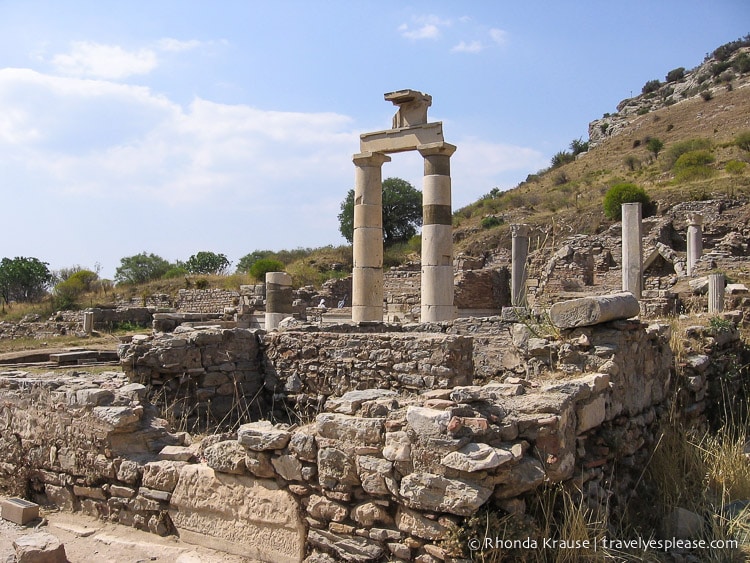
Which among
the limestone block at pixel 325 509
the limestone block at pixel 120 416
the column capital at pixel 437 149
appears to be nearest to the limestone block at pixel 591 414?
the limestone block at pixel 325 509

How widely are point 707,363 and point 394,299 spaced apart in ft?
69.4

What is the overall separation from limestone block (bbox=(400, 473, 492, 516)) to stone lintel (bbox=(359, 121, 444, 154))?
→ 1094 centimetres

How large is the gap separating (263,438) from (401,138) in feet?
34.8

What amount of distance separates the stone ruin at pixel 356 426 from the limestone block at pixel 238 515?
0.04 ft

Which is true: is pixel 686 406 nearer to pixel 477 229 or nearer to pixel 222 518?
pixel 222 518

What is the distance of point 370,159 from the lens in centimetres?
1486

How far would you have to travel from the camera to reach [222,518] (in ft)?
16.6

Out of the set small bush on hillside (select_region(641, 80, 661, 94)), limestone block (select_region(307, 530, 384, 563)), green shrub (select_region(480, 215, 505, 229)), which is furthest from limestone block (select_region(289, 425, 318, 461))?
small bush on hillside (select_region(641, 80, 661, 94))

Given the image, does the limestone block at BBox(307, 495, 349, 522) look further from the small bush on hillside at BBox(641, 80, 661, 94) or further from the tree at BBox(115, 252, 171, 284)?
the small bush on hillside at BBox(641, 80, 661, 94)

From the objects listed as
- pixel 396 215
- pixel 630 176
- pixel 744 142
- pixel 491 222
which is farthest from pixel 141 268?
pixel 744 142

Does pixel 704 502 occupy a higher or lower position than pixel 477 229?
lower

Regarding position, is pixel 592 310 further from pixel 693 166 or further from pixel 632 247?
pixel 693 166

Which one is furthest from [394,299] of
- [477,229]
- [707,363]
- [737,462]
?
[737,462]

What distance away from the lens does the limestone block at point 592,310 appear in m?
6.08
